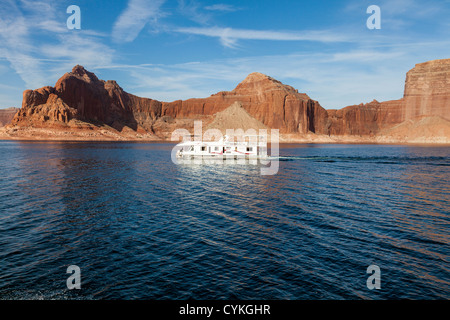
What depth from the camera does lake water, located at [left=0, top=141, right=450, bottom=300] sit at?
38.8 feet

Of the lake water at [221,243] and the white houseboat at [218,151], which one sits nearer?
the lake water at [221,243]

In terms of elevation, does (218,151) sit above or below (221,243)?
above

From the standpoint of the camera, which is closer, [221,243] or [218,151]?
[221,243]

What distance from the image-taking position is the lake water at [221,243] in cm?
1183

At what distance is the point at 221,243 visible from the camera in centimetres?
1669

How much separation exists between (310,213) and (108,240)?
14.9 m

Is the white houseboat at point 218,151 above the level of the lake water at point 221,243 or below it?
above

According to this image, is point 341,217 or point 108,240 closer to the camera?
point 108,240

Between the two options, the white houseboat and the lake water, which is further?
the white houseboat

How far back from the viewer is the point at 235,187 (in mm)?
35125

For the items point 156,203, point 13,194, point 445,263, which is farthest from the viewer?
point 13,194
